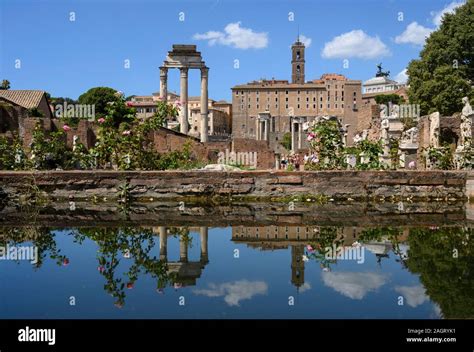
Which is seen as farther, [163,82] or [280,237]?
[163,82]

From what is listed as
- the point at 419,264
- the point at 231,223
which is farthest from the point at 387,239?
the point at 231,223

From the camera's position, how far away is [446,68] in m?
37.9

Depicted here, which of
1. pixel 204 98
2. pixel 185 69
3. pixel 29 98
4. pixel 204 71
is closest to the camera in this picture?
pixel 29 98

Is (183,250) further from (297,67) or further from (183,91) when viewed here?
(297,67)

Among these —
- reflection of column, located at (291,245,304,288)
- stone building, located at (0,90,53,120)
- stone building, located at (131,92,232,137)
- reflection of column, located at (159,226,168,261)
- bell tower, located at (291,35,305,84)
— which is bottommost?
A: reflection of column, located at (291,245,304,288)

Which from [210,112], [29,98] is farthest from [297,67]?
[29,98]

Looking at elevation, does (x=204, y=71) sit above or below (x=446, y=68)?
above

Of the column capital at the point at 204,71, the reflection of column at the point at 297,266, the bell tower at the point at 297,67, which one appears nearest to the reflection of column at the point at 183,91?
the column capital at the point at 204,71

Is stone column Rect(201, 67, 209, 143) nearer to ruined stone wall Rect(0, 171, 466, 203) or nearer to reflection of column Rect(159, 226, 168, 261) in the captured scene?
ruined stone wall Rect(0, 171, 466, 203)

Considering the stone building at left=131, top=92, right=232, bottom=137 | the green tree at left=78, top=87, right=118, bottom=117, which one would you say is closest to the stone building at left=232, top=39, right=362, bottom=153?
the stone building at left=131, top=92, right=232, bottom=137

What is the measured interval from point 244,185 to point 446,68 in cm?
3060

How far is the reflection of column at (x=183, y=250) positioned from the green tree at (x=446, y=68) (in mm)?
33728

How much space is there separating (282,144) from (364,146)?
8652 centimetres

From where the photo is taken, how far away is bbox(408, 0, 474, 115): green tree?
A: 37.5 metres
